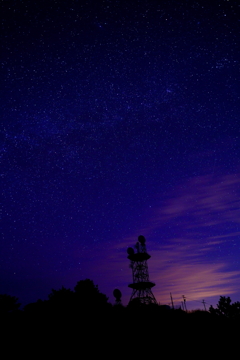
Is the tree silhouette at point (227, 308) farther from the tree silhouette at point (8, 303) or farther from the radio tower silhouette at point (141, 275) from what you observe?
the tree silhouette at point (8, 303)

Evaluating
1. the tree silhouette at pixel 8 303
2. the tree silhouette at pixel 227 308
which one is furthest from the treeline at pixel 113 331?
the tree silhouette at pixel 8 303

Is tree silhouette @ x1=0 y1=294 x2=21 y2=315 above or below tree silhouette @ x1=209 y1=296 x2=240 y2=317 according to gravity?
above

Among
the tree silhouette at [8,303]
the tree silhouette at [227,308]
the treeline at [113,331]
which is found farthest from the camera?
the tree silhouette at [8,303]

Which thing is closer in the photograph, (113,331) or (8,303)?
(113,331)

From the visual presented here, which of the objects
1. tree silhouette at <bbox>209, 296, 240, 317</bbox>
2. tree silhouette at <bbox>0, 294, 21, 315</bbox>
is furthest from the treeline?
tree silhouette at <bbox>0, 294, 21, 315</bbox>

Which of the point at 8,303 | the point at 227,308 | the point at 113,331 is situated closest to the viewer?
the point at 113,331

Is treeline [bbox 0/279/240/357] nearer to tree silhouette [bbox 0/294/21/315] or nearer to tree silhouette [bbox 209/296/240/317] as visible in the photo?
tree silhouette [bbox 209/296/240/317]

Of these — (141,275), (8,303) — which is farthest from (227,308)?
(8,303)

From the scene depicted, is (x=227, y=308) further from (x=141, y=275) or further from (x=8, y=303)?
(x=8, y=303)

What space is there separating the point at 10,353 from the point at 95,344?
13.2 ft

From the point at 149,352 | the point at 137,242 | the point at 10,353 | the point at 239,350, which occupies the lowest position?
the point at 239,350

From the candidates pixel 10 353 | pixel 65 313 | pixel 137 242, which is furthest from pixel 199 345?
pixel 137 242

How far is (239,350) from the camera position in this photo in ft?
37.7

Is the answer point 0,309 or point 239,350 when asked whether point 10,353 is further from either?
point 0,309
